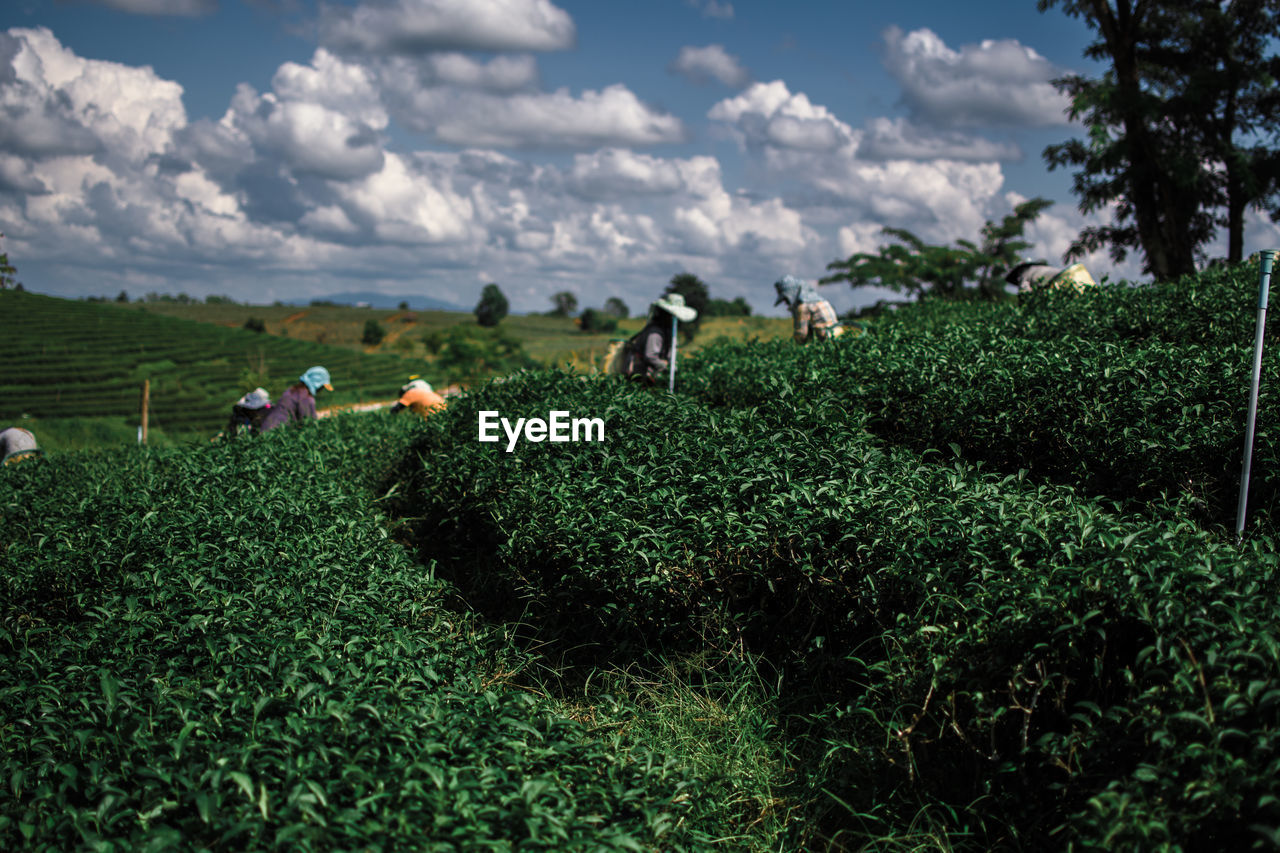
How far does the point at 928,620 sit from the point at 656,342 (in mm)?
4865

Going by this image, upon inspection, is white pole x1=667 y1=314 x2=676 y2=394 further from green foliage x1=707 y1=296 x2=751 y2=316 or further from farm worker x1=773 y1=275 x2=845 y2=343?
green foliage x1=707 y1=296 x2=751 y2=316

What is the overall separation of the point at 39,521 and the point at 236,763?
4133mm

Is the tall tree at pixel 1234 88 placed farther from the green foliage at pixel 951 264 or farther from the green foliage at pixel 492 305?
the green foliage at pixel 492 305

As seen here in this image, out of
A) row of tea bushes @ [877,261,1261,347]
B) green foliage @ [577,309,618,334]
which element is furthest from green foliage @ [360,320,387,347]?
row of tea bushes @ [877,261,1261,347]

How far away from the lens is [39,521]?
5.22m

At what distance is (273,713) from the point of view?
252cm

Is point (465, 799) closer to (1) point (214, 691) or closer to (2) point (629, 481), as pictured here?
(1) point (214, 691)

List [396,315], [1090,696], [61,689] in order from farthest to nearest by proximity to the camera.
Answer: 1. [396,315]
2. [61,689]
3. [1090,696]

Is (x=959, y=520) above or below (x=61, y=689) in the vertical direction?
above

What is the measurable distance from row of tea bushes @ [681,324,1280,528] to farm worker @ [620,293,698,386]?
1.20m

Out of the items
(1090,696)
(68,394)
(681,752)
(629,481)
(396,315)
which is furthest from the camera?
(396,315)

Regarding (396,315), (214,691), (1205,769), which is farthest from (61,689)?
(396,315)

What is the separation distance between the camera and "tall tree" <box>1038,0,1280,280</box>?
13008 millimetres

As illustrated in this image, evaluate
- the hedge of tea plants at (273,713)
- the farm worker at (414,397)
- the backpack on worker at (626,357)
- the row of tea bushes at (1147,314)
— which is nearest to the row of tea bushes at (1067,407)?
the row of tea bushes at (1147,314)
